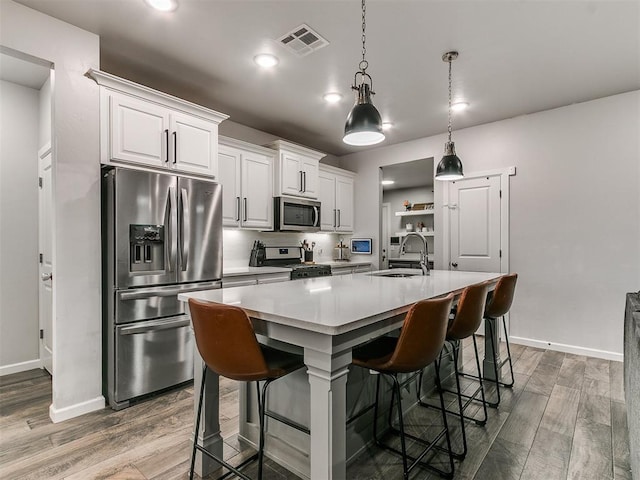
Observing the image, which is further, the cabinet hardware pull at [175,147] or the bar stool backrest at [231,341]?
the cabinet hardware pull at [175,147]

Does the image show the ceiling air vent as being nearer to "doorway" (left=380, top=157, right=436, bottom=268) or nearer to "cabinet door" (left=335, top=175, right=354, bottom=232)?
"cabinet door" (left=335, top=175, right=354, bottom=232)

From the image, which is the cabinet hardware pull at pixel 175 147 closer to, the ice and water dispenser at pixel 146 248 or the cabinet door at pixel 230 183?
the ice and water dispenser at pixel 146 248

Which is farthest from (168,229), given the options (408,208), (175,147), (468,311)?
(408,208)

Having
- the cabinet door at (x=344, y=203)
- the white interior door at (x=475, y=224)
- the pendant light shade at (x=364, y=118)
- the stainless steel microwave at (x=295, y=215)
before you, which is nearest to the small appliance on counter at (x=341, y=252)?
the cabinet door at (x=344, y=203)

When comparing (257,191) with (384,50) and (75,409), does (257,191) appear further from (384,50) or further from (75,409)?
(75,409)

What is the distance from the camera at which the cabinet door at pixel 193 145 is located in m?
2.87

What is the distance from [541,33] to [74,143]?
3.43 m

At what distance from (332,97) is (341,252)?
2.72 metres

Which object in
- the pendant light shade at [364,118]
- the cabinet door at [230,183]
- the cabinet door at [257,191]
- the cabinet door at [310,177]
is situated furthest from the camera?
the cabinet door at [310,177]

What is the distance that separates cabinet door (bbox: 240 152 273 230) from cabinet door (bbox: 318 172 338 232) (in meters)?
0.98

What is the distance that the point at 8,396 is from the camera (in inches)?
103

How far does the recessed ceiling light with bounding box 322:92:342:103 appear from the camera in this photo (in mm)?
3447

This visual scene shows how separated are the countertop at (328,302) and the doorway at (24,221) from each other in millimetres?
2308

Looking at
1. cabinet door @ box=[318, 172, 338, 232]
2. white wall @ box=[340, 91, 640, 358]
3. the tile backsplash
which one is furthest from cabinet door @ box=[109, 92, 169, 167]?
white wall @ box=[340, 91, 640, 358]
